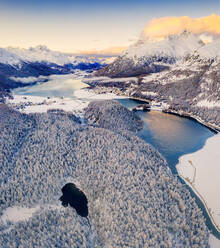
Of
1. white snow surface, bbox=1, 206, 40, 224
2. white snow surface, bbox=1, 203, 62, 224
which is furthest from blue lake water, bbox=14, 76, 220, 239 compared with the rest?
white snow surface, bbox=1, 206, 40, 224

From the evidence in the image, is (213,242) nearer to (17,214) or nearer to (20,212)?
(20,212)

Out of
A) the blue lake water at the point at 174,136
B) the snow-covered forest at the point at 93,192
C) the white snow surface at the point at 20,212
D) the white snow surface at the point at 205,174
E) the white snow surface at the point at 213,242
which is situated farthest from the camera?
the blue lake water at the point at 174,136

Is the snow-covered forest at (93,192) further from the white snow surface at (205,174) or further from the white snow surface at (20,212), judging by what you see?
the white snow surface at (205,174)

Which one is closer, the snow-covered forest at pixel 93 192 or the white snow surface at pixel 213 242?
the white snow surface at pixel 213 242

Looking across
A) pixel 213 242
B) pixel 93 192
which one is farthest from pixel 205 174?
pixel 93 192

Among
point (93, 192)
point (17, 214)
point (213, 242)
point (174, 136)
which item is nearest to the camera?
point (213, 242)

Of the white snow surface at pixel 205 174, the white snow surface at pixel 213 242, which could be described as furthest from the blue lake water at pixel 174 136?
the white snow surface at pixel 213 242

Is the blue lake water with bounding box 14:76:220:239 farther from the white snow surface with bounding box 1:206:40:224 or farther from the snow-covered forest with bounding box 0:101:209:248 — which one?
the white snow surface with bounding box 1:206:40:224

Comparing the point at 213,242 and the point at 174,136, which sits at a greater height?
the point at 213,242
